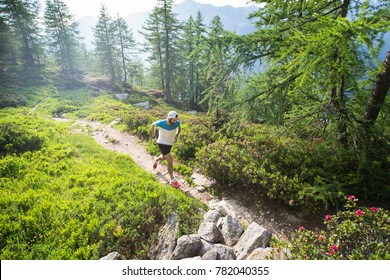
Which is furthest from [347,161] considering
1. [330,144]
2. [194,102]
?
[194,102]

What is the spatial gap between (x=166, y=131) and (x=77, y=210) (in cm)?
371

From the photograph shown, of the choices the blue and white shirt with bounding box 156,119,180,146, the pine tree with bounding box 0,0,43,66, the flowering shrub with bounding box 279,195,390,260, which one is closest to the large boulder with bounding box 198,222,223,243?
the flowering shrub with bounding box 279,195,390,260

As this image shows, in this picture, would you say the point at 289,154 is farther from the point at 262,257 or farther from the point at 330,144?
the point at 262,257

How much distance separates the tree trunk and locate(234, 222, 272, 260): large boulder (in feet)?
13.8

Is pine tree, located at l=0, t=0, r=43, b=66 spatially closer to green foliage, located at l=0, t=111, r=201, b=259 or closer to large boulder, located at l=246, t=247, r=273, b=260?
green foliage, located at l=0, t=111, r=201, b=259

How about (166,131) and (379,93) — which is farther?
(166,131)

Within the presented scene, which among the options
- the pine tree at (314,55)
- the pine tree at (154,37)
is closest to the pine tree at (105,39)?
the pine tree at (154,37)

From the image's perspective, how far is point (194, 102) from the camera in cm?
3984

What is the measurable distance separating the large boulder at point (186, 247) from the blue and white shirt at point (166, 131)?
4.02 meters

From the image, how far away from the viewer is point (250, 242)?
4.54 m

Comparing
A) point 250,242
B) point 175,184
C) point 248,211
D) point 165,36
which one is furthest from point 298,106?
point 165,36

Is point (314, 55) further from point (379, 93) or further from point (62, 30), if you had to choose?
point (62, 30)

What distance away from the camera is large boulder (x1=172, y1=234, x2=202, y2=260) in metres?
4.18

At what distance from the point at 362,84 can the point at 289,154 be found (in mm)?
3055
